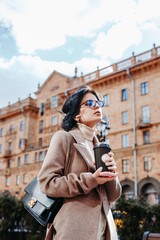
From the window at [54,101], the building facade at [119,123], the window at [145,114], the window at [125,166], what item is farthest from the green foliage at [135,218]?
the window at [54,101]

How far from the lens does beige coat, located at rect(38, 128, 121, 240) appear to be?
2.05 metres

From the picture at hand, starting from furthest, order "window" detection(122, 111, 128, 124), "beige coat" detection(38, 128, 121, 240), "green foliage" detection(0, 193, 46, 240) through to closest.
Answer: "window" detection(122, 111, 128, 124)
"green foliage" detection(0, 193, 46, 240)
"beige coat" detection(38, 128, 121, 240)

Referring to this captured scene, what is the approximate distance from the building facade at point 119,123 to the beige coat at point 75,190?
20001 millimetres

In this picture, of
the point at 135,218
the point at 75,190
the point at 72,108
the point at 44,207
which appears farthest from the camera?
the point at 135,218

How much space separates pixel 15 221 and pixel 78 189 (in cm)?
1142

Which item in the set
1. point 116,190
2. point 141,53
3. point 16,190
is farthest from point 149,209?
point 16,190

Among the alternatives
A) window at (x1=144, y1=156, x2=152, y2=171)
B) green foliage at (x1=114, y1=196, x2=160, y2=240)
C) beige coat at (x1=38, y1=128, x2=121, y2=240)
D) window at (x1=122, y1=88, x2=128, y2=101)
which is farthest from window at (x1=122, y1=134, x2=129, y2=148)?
beige coat at (x1=38, y1=128, x2=121, y2=240)

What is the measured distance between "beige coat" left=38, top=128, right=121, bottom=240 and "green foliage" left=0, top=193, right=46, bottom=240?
820 centimetres

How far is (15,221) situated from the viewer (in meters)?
12.4

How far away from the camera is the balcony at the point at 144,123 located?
86.3ft

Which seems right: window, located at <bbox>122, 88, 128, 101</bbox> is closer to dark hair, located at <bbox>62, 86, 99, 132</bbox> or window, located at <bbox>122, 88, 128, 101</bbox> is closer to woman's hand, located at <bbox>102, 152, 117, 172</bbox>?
dark hair, located at <bbox>62, 86, 99, 132</bbox>

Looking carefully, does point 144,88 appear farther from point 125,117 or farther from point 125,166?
point 125,166

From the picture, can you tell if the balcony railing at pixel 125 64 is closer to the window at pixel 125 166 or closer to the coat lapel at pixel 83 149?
the window at pixel 125 166

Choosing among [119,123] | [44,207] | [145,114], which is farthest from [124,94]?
[44,207]
